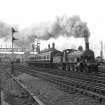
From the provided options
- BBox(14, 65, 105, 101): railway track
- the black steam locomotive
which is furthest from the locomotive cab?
BBox(14, 65, 105, 101): railway track

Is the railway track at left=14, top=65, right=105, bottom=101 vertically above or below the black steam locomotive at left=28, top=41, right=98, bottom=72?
below

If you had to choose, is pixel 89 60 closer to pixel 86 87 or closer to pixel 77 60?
pixel 77 60

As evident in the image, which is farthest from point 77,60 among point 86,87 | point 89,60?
point 86,87

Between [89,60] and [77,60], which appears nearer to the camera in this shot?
[89,60]

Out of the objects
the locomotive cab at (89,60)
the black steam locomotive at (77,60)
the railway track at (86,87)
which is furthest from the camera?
the black steam locomotive at (77,60)

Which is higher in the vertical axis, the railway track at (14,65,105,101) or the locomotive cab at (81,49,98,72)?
the locomotive cab at (81,49,98,72)

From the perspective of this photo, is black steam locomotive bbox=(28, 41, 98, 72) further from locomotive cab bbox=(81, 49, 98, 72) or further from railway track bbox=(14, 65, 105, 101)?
railway track bbox=(14, 65, 105, 101)

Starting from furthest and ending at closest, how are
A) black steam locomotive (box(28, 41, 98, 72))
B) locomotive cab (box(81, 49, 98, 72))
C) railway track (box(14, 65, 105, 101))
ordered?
black steam locomotive (box(28, 41, 98, 72))
locomotive cab (box(81, 49, 98, 72))
railway track (box(14, 65, 105, 101))

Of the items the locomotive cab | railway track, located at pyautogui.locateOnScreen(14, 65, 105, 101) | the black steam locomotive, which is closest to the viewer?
railway track, located at pyautogui.locateOnScreen(14, 65, 105, 101)

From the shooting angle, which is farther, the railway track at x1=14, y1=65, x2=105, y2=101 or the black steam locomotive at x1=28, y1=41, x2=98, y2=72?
the black steam locomotive at x1=28, y1=41, x2=98, y2=72

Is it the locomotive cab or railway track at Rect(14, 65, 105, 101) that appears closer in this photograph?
railway track at Rect(14, 65, 105, 101)

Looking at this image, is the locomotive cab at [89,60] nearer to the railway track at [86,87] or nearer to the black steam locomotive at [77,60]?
the black steam locomotive at [77,60]

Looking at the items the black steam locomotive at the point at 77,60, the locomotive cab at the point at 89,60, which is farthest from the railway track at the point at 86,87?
the black steam locomotive at the point at 77,60

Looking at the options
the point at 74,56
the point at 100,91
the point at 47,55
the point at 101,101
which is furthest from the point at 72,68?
the point at 101,101
